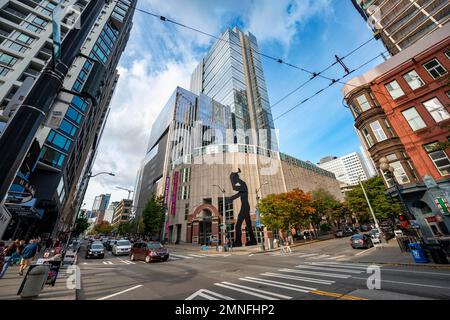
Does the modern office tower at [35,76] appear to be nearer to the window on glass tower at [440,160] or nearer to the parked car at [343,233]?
the window on glass tower at [440,160]

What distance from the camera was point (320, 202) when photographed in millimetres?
44875

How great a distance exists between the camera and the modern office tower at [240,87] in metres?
83.8

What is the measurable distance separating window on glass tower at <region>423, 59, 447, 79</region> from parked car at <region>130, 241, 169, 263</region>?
99.5 feet

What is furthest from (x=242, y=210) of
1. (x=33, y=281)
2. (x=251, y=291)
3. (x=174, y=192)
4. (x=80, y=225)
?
(x=80, y=225)

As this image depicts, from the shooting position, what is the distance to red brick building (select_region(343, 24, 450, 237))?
15.8 metres

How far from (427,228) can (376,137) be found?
29.8ft

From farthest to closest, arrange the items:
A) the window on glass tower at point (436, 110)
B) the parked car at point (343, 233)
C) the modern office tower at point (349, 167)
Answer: the modern office tower at point (349, 167) → the parked car at point (343, 233) → the window on glass tower at point (436, 110)

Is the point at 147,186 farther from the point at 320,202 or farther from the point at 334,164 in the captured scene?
the point at 334,164

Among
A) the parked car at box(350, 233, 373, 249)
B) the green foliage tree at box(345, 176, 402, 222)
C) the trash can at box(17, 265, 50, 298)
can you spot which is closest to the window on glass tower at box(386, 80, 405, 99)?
the parked car at box(350, 233, 373, 249)

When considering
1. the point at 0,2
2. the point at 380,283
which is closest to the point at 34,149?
the point at 380,283

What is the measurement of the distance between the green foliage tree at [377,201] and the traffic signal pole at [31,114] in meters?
39.5

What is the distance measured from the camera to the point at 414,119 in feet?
58.0

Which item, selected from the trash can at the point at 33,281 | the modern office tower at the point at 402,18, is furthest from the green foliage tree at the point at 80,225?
the modern office tower at the point at 402,18

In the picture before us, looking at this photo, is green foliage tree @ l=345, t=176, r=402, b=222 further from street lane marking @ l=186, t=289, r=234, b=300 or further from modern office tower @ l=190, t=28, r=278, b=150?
modern office tower @ l=190, t=28, r=278, b=150
